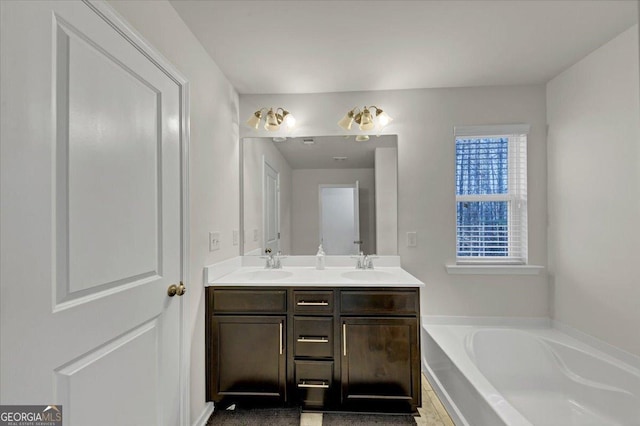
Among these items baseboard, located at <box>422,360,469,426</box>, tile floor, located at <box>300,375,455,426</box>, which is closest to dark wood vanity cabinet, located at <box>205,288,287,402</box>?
tile floor, located at <box>300,375,455,426</box>

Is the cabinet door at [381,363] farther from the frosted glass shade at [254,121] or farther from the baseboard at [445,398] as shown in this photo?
the frosted glass shade at [254,121]

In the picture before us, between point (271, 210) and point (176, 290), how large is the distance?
3.73 feet

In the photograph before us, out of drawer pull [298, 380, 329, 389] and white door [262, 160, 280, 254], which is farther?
white door [262, 160, 280, 254]

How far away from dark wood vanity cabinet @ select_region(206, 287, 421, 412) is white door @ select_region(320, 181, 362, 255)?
650 mm

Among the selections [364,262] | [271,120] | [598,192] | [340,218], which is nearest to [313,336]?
[364,262]

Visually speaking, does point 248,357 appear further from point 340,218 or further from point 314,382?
point 340,218

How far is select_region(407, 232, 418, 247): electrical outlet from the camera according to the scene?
8.11 ft

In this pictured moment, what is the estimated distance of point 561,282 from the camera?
228 centimetres

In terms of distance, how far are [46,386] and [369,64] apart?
2.27 metres

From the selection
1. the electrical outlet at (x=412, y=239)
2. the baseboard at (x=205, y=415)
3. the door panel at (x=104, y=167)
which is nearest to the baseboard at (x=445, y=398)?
the electrical outlet at (x=412, y=239)

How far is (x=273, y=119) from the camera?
7.93ft

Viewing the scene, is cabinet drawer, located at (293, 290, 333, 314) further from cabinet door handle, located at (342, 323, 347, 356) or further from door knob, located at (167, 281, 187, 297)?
door knob, located at (167, 281, 187, 297)

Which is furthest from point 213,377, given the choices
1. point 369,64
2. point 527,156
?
point 527,156

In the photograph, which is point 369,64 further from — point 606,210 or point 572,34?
point 606,210
